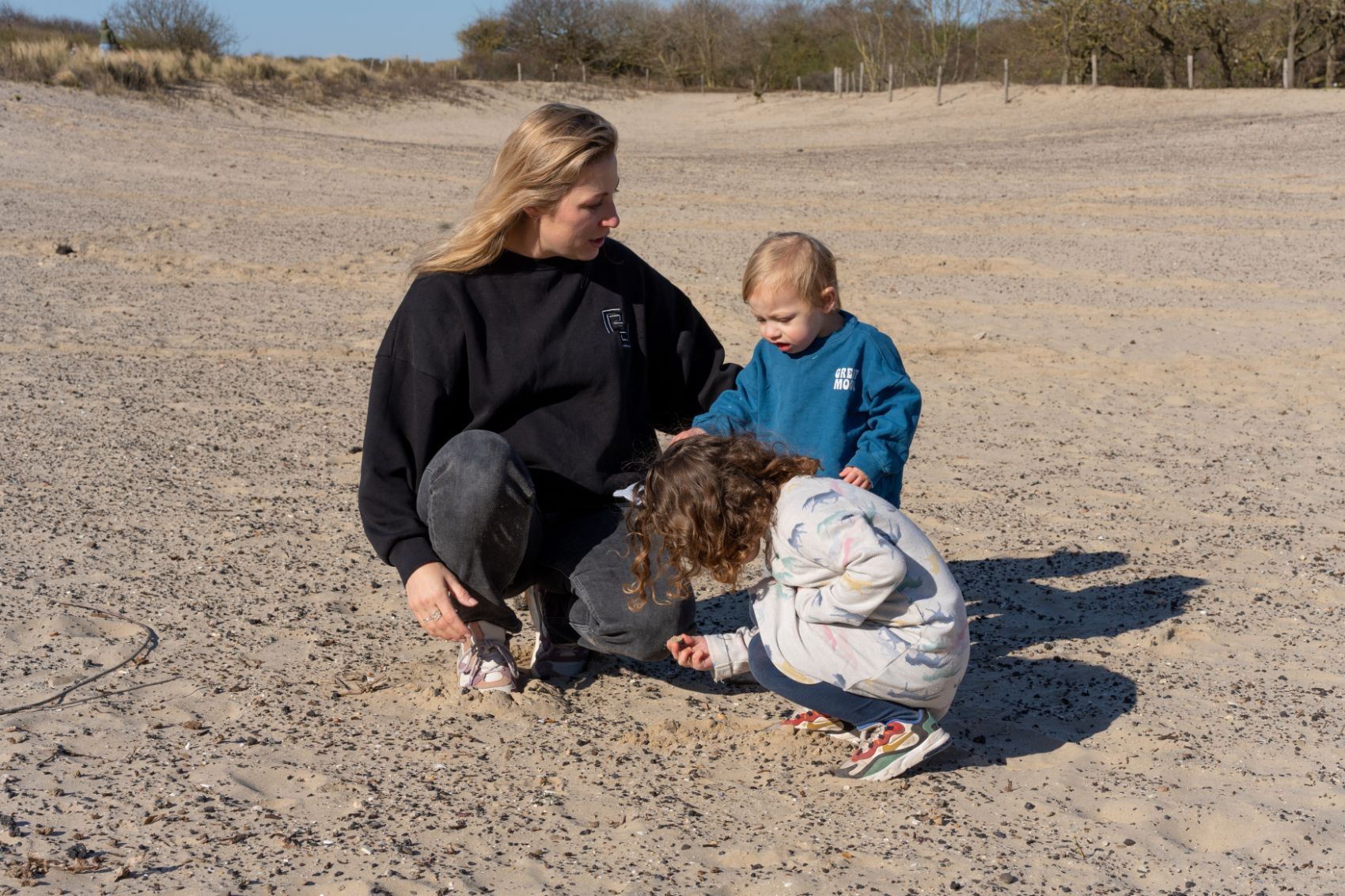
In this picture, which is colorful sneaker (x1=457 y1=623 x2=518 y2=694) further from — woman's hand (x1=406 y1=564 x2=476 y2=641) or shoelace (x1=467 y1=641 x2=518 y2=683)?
woman's hand (x1=406 y1=564 x2=476 y2=641)

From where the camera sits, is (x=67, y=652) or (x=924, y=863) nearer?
(x=924, y=863)

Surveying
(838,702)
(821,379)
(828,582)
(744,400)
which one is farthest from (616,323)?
(838,702)

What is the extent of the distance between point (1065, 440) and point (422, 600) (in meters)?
3.70

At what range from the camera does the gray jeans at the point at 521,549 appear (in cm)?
292

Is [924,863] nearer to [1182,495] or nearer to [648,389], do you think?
[648,389]

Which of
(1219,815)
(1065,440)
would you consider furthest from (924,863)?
(1065,440)

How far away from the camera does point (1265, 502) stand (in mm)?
4812

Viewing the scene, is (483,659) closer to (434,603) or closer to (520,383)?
(434,603)

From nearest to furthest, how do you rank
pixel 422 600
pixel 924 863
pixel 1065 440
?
pixel 924 863
pixel 422 600
pixel 1065 440

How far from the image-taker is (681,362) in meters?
3.48

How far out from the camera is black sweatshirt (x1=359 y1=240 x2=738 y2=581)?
3035 mm

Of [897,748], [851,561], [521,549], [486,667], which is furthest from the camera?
[486,667]

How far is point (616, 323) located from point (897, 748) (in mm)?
1258

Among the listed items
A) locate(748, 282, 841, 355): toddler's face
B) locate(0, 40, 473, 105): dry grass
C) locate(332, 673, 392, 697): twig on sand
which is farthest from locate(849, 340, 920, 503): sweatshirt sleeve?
locate(0, 40, 473, 105): dry grass
